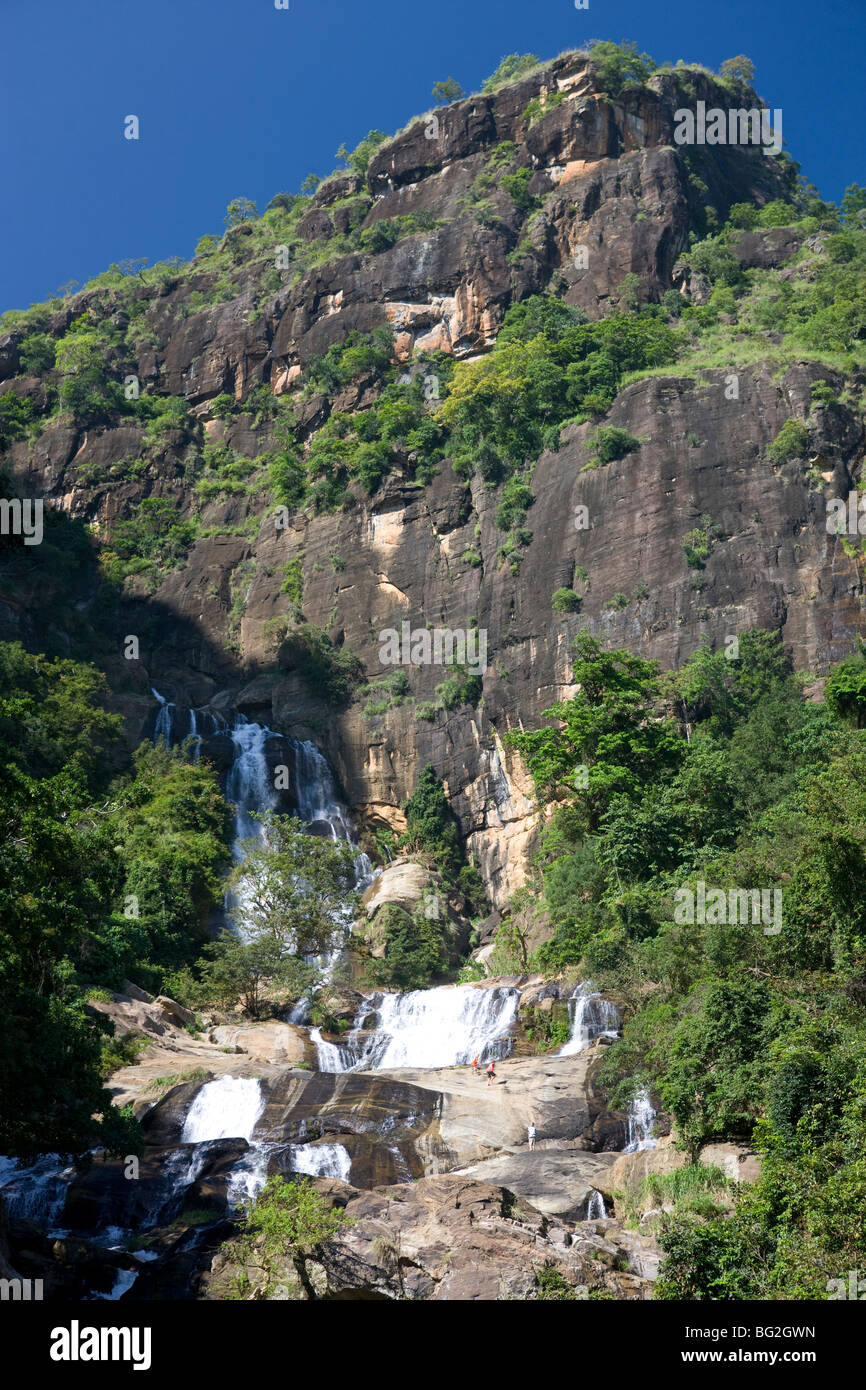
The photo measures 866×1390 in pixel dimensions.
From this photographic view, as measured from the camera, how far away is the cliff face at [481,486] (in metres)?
44.1

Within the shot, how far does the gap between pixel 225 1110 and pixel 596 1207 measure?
877 centimetres

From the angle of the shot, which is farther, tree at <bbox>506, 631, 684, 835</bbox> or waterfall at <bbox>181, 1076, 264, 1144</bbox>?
tree at <bbox>506, 631, 684, 835</bbox>

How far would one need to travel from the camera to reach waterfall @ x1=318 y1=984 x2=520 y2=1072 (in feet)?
101

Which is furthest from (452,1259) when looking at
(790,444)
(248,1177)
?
(790,444)

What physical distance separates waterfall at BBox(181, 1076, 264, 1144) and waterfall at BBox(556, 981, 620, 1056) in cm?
811

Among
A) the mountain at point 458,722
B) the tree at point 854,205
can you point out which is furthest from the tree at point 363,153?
the tree at point 854,205

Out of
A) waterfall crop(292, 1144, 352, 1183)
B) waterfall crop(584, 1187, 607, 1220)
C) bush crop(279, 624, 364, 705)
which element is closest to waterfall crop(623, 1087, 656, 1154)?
waterfall crop(584, 1187, 607, 1220)

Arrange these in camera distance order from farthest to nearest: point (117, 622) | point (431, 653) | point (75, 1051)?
point (117, 622)
point (431, 653)
point (75, 1051)

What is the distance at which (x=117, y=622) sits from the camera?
58594 millimetres

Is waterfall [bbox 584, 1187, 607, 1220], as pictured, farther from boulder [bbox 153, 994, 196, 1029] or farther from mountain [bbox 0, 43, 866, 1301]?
boulder [bbox 153, 994, 196, 1029]

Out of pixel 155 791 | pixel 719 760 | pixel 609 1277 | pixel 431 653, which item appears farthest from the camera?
pixel 431 653
